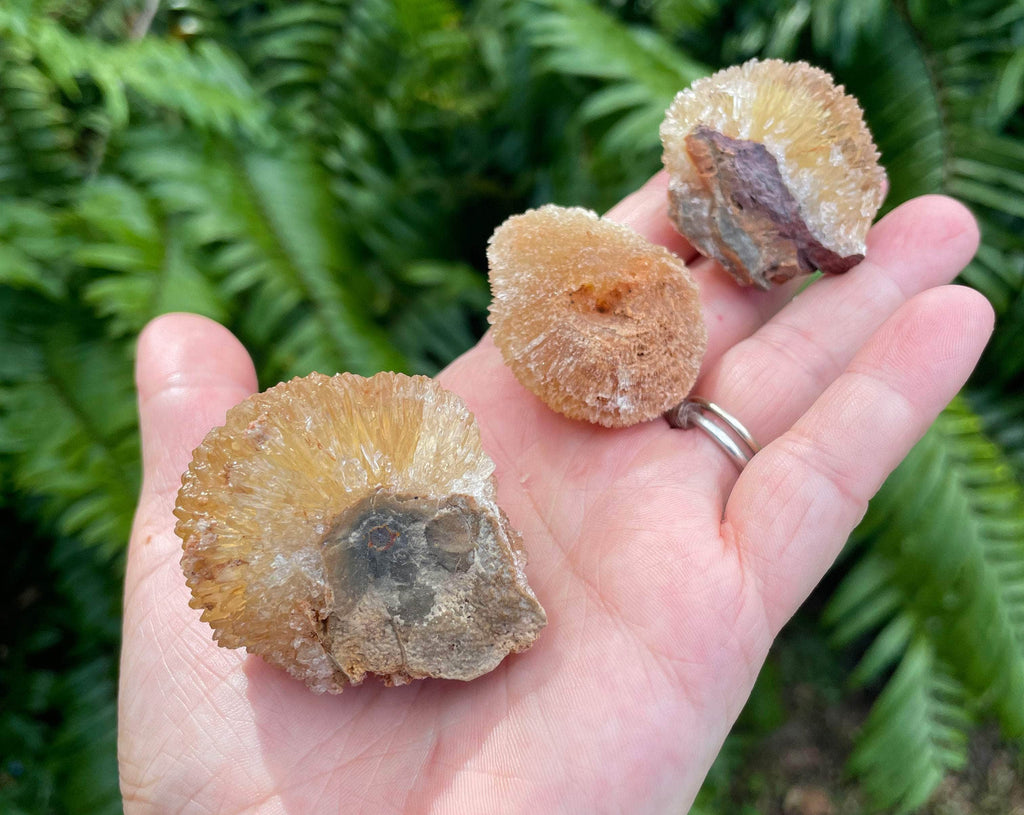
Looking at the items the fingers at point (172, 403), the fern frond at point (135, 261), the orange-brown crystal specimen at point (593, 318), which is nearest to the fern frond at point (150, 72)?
the fern frond at point (135, 261)

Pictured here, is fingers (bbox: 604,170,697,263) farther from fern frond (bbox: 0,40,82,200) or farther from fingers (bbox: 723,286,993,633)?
fern frond (bbox: 0,40,82,200)

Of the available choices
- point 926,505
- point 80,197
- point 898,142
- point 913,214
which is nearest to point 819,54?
point 898,142

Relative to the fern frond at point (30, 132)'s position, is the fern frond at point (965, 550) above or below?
below

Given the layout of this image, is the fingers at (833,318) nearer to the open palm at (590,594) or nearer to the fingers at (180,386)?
the open palm at (590,594)

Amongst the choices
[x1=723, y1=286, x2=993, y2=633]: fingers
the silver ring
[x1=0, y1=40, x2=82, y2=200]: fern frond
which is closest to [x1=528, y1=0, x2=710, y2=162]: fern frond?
the silver ring

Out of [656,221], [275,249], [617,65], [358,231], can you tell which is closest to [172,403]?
[275,249]
